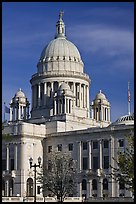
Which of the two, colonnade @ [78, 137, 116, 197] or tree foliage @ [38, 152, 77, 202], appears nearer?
tree foliage @ [38, 152, 77, 202]

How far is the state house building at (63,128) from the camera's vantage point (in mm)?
108875

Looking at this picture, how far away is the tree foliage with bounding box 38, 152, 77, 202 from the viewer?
101m

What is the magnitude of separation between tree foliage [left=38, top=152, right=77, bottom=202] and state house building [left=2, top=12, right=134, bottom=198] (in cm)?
289

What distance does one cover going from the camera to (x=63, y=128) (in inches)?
4855

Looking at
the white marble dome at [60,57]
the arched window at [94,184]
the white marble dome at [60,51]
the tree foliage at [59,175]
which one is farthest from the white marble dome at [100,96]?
the arched window at [94,184]

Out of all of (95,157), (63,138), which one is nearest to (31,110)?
(63,138)

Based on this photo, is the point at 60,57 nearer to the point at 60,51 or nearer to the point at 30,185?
the point at 60,51

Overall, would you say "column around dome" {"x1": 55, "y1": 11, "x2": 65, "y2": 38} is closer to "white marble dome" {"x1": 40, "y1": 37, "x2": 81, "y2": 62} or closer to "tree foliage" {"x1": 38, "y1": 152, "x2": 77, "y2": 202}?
"white marble dome" {"x1": 40, "y1": 37, "x2": 81, "y2": 62}

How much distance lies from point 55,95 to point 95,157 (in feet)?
75.9

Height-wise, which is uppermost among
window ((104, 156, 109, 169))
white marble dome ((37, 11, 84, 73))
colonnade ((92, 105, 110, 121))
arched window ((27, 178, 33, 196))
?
white marble dome ((37, 11, 84, 73))

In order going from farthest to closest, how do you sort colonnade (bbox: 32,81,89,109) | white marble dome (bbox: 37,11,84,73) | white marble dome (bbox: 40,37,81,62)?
white marble dome (bbox: 40,37,81,62), white marble dome (bbox: 37,11,84,73), colonnade (bbox: 32,81,89,109)

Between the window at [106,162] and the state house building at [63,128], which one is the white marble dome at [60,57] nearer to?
the state house building at [63,128]

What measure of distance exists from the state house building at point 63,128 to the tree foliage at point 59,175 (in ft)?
9.48

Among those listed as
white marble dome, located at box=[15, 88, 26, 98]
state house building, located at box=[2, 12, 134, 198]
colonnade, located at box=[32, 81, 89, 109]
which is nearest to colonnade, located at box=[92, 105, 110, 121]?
state house building, located at box=[2, 12, 134, 198]
